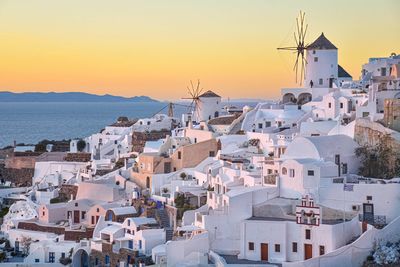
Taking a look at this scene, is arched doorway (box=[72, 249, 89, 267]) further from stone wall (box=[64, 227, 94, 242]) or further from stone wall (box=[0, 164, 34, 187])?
stone wall (box=[0, 164, 34, 187])

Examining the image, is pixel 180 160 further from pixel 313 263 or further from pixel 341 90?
pixel 313 263

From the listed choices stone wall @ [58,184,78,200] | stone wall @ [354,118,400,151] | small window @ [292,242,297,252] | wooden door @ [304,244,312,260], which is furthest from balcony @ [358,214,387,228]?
stone wall @ [58,184,78,200]

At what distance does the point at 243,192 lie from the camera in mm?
27359

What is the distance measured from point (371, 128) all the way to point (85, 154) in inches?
644

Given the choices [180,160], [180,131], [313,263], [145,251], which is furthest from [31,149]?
[313,263]

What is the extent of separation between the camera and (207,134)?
37094mm

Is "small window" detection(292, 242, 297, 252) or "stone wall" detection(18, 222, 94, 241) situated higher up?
"small window" detection(292, 242, 297, 252)

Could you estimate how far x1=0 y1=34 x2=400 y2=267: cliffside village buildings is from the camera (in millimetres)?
26156

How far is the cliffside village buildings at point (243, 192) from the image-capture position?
26.2 metres

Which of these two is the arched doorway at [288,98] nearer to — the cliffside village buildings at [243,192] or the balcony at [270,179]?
the cliffside village buildings at [243,192]

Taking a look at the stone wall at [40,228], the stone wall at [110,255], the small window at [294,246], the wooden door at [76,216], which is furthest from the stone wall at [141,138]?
the small window at [294,246]

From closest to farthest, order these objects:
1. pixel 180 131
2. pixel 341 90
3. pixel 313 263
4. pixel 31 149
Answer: pixel 313 263 < pixel 341 90 < pixel 180 131 < pixel 31 149

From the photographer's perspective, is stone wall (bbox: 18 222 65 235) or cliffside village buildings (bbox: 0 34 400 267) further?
stone wall (bbox: 18 222 65 235)

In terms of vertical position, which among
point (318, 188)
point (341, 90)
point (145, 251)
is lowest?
point (145, 251)
